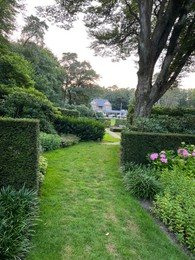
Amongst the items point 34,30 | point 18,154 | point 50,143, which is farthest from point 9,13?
point 18,154

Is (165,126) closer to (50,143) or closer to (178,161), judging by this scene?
(178,161)

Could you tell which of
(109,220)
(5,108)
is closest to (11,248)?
(109,220)

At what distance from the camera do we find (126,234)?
8.46ft

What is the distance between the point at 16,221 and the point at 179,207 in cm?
238

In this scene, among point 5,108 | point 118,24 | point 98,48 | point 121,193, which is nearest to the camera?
point 121,193

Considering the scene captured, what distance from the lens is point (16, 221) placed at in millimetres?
2291

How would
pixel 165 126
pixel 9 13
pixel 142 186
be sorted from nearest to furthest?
1. pixel 142 186
2. pixel 165 126
3. pixel 9 13

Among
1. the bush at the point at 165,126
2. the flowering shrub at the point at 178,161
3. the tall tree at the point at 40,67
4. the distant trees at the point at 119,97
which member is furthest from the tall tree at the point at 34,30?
the distant trees at the point at 119,97

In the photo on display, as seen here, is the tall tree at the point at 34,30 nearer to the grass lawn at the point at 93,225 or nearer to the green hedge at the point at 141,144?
the green hedge at the point at 141,144

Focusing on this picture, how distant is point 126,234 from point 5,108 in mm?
7051

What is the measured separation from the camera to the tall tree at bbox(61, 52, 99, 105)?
27734 mm

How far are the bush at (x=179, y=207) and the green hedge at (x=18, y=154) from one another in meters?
2.29

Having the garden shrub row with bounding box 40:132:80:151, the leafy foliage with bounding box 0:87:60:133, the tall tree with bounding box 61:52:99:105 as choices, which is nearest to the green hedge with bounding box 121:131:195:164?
the garden shrub row with bounding box 40:132:80:151

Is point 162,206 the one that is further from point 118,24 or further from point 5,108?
point 118,24
